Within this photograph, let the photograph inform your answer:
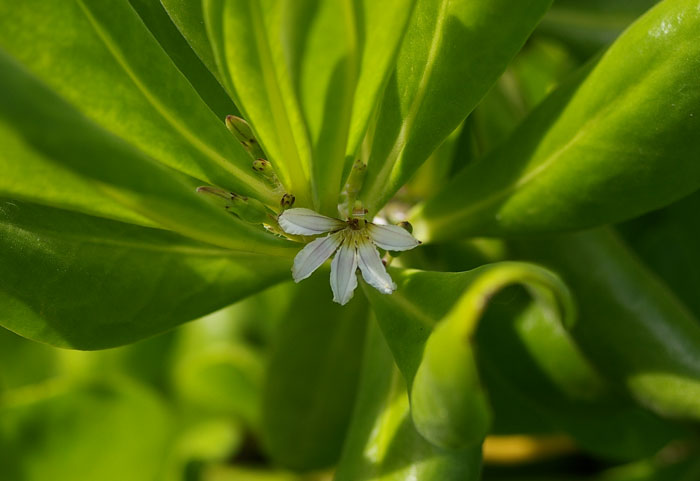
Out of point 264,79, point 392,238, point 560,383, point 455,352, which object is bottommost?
point 455,352

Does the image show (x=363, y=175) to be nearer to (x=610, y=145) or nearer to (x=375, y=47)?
(x=375, y=47)

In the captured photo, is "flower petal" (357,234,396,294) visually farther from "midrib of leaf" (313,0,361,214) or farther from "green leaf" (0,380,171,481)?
A: "green leaf" (0,380,171,481)

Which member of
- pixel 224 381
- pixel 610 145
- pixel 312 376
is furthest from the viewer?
pixel 224 381

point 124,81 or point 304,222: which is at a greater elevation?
point 124,81

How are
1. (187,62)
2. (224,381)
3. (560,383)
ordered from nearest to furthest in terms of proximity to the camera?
(187,62)
(560,383)
(224,381)

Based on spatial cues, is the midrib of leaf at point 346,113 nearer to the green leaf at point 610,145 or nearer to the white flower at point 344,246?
the white flower at point 344,246

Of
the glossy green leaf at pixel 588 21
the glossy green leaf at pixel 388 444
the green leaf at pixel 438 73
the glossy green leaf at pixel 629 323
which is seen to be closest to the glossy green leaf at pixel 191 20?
the green leaf at pixel 438 73

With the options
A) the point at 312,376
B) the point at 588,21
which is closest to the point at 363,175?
the point at 312,376
